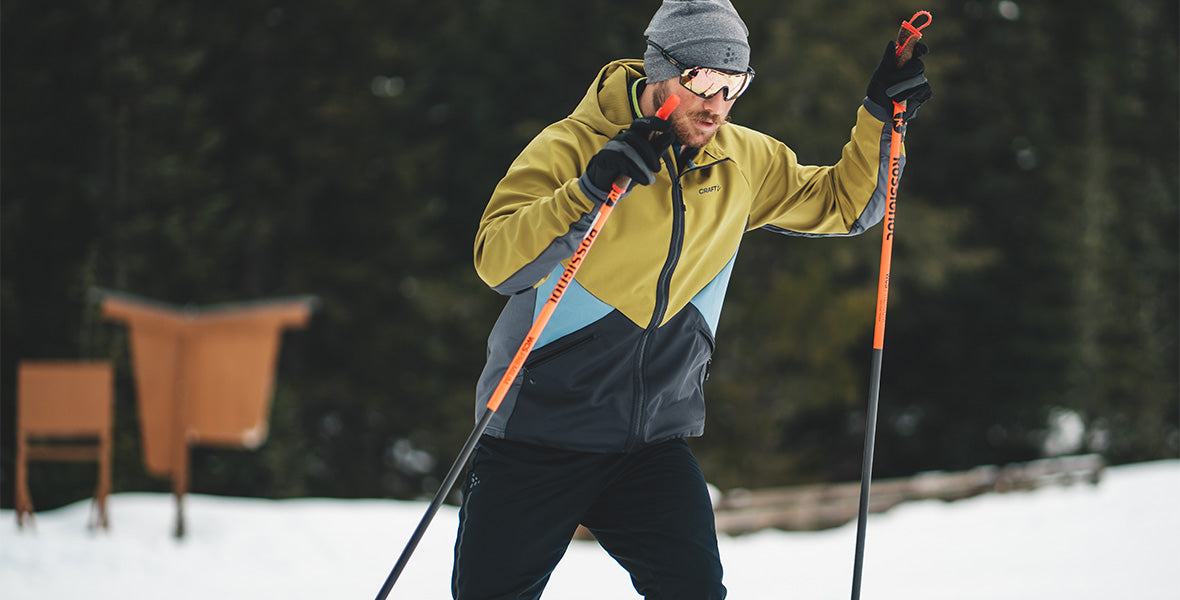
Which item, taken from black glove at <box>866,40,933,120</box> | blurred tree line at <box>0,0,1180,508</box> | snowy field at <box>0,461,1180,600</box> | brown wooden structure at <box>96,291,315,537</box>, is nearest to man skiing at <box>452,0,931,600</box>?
black glove at <box>866,40,933,120</box>

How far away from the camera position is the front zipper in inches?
96.4

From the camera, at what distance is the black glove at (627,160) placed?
2176 millimetres

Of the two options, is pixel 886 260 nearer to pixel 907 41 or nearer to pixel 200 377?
pixel 907 41

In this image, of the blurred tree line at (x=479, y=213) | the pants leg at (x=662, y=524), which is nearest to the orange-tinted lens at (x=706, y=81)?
the pants leg at (x=662, y=524)

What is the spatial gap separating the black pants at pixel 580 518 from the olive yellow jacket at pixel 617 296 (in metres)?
0.06

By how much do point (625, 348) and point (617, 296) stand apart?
0.12m

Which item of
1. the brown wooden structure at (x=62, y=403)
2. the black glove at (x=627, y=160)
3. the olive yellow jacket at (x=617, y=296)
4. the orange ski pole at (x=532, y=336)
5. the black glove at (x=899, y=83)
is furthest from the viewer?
the brown wooden structure at (x=62, y=403)

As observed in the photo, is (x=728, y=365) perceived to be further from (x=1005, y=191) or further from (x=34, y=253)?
(x=34, y=253)

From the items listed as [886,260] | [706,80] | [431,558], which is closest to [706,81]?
[706,80]

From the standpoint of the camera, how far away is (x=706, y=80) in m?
2.44

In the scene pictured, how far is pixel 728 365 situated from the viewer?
49.8 feet

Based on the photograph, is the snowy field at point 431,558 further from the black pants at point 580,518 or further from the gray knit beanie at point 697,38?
the gray knit beanie at point 697,38

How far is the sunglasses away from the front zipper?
165 millimetres

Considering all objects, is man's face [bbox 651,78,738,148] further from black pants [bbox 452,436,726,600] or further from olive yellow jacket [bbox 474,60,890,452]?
black pants [bbox 452,436,726,600]
